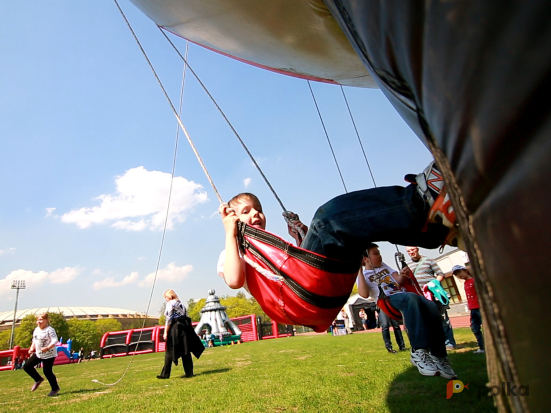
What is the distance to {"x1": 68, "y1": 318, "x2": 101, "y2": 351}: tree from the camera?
172ft

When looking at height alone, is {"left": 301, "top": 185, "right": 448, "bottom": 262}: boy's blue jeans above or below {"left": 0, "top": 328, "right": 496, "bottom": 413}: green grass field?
above

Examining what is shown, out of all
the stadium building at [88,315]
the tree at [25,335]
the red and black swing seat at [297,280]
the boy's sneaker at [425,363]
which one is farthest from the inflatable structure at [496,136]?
the stadium building at [88,315]

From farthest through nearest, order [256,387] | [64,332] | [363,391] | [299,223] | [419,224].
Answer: [64,332] → [256,387] → [363,391] → [299,223] → [419,224]

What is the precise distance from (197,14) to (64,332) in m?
53.5

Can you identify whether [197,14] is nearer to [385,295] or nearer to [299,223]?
[299,223]

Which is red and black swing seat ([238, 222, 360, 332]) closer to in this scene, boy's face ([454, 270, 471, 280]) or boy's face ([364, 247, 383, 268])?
boy's face ([364, 247, 383, 268])

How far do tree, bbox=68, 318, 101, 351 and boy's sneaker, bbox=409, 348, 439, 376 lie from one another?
6081 centimetres

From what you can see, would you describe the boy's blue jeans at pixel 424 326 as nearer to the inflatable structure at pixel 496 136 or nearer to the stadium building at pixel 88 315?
the inflatable structure at pixel 496 136

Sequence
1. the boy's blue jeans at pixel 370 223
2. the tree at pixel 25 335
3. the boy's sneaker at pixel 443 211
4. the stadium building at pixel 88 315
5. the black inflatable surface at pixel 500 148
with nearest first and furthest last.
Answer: the black inflatable surface at pixel 500 148, the boy's sneaker at pixel 443 211, the boy's blue jeans at pixel 370 223, the tree at pixel 25 335, the stadium building at pixel 88 315

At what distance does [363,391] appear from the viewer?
3.29 meters

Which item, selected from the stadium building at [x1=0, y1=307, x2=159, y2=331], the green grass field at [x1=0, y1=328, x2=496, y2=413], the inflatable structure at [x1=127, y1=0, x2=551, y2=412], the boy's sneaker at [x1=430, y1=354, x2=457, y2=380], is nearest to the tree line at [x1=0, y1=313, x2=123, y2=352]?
the stadium building at [x1=0, y1=307, x2=159, y2=331]

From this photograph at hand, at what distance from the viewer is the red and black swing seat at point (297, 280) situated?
156cm

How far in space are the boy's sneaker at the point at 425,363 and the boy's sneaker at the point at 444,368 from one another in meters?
0.03

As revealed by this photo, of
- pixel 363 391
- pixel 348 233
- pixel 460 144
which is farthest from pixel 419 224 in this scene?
pixel 363 391
